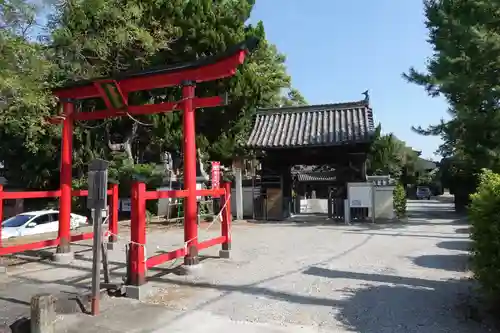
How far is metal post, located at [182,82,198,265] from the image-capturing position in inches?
317

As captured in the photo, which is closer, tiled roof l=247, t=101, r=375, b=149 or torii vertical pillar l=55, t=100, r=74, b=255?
torii vertical pillar l=55, t=100, r=74, b=255

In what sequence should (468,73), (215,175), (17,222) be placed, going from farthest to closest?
(17,222)
(215,175)
(468,73)

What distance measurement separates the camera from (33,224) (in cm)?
1698

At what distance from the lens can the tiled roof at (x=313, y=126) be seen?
1723 cm

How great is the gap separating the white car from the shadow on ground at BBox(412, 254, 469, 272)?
538 inches

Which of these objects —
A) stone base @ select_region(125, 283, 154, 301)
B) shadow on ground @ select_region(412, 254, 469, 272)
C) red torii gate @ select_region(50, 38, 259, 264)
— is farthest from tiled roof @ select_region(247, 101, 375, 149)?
stone base @ select_region(125, 283, 154, 301)

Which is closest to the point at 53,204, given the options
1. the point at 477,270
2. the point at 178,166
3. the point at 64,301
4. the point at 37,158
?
the point at 37,158

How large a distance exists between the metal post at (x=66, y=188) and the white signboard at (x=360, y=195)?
10843 millimetres

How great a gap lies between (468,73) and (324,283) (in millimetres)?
12289

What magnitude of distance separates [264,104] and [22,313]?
2135 centimetres

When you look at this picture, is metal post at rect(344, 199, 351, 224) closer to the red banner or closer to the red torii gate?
the red banner

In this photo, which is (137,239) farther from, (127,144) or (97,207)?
(127,144)

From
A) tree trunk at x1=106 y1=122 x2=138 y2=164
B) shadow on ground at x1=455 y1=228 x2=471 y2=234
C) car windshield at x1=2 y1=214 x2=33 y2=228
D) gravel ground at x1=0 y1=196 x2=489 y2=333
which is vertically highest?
tree trunk at x1=106 y1=122 x2=138 y2=164

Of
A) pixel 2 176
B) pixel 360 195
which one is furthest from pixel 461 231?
pixel 2 176
